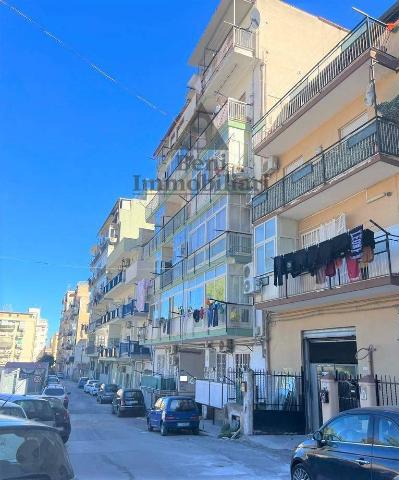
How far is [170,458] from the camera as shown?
38.4 feet

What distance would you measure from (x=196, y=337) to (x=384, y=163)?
42.0 ft

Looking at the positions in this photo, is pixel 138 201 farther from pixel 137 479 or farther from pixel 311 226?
pixel 137 479

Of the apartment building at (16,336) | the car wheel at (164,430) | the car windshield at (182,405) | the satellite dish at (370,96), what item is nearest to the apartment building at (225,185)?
the car windshield at (182,405)

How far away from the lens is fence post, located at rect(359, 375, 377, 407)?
1173 centimetres

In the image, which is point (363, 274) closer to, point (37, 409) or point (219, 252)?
point (219, 252)

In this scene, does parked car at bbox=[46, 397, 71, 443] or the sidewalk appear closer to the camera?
the sidewalk

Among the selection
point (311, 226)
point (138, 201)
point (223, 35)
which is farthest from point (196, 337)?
point (138, 201)

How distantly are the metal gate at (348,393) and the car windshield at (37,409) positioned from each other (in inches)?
327

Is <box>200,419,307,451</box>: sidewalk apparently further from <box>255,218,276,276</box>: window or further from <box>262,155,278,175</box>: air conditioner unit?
<box>262,155,278,175</box>: air conditioner unit

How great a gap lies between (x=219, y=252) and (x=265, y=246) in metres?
3.56

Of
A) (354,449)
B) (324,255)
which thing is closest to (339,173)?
(324,255)

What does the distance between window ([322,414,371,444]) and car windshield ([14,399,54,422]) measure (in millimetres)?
9040

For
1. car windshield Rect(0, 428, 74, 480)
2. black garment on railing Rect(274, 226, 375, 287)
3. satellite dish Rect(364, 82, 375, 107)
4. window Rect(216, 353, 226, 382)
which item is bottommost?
car windshield Rect(0, 428, 74, 480)

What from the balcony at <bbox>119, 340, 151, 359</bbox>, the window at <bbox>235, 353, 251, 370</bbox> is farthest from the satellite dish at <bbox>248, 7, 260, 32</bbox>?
the balcony at <bbox>119, 340, 151, 359</bbox>
